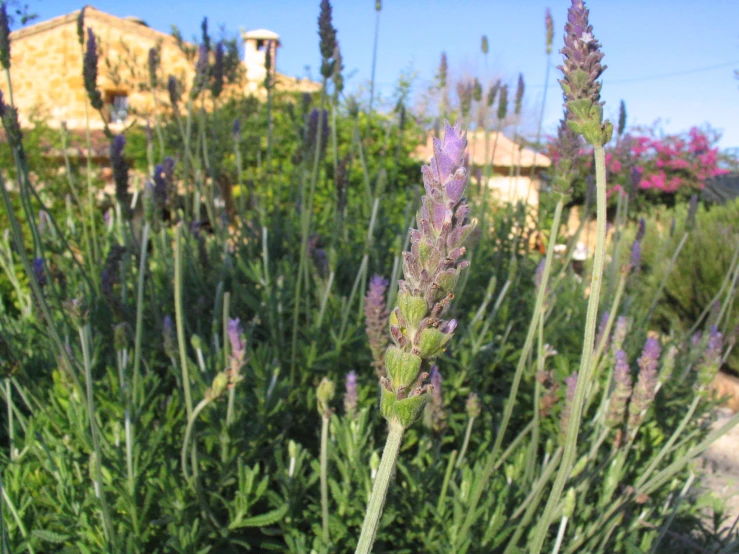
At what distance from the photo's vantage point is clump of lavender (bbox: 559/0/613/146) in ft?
3.26

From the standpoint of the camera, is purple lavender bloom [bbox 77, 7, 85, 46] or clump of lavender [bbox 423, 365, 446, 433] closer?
clump of lavender [bbox 423, 365, 446, 433]

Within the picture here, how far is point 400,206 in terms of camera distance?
16.7 feet

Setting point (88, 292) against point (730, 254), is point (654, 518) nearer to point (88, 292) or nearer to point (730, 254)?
point (88, 292)

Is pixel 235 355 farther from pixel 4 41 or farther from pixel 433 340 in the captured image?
pixel 4 41

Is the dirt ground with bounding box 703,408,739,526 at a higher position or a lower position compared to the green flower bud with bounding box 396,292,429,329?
lower

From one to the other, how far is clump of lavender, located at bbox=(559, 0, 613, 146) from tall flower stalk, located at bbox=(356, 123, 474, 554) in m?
0.42

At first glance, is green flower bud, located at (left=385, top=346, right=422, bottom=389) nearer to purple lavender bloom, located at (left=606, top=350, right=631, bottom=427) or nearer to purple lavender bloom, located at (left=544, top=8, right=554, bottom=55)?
purple lavender bloom, located at (left=606, top=350, right=631, bottom=427)

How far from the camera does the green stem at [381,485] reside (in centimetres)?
66

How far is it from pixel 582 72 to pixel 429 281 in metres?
0.56

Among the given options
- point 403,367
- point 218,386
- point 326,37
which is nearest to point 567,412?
point 218,386

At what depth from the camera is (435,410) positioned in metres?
1.64

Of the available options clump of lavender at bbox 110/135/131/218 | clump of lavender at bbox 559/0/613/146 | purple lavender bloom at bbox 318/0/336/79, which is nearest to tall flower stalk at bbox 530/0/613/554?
clump of lavender at bbox 559/0/613/146

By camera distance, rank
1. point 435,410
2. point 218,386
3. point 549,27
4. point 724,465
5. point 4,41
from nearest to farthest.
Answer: point 218,386, point 435,410, point 4,41, point 549,27, point 724,465

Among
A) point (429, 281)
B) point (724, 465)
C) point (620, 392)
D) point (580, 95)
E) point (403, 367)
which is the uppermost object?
point (580, 95)
